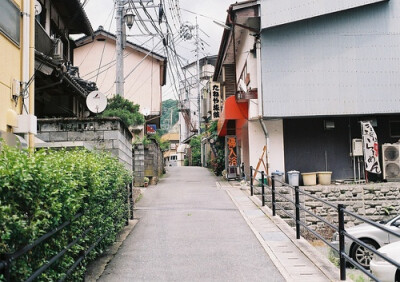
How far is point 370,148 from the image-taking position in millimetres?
17359

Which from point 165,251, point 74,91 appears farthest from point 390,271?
point 74,91

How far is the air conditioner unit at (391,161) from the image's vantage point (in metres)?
16.9

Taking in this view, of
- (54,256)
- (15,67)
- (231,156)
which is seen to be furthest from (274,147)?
(54,256)

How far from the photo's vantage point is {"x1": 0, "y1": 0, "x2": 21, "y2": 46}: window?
840 cm

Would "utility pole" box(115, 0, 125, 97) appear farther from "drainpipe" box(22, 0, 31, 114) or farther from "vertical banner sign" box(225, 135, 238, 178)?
"vertical banner sign" box(225, 135, 238, 178)

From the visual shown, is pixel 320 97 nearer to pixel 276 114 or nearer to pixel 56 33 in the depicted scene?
pixel 276 114

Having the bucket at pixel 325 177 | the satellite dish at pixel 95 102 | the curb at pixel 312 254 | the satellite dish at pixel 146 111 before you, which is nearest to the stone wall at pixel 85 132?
the satellite dish at pixel 95 102

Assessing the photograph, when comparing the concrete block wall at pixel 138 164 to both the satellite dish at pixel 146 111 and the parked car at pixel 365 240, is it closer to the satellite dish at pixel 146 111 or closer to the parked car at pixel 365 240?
the satellite dish at pixel 146 111

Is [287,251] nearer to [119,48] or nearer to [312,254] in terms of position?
[312,254]

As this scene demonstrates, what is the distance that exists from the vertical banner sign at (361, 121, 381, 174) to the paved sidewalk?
641 cm

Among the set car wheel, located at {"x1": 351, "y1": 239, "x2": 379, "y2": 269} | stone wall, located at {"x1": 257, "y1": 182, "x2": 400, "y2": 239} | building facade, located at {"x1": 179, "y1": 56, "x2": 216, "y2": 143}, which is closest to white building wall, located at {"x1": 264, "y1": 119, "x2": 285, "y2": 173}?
stone wall, located at {"x1": 257, "y1": 182, "x2": 400, "y2": 239}

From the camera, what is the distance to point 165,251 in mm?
8305

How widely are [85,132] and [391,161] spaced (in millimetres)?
11666

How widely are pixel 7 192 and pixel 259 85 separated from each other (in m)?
14.2
